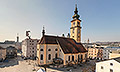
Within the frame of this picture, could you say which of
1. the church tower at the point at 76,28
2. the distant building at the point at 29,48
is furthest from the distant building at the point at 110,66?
the distant building at the point at 29,48

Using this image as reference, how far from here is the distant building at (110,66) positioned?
1582 centimetres

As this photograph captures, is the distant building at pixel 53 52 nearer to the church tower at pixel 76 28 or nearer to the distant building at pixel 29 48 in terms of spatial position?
the church tower at pixel 76 28

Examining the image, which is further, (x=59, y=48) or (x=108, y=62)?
(x=59, y=48)

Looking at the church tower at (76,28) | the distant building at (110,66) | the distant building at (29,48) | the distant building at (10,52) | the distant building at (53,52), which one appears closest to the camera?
the distant building at (110,66)

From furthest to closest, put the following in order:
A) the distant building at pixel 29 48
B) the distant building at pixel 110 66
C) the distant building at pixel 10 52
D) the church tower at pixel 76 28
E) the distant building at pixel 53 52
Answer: the distant building at pixel 10 52 < the distant building at pixel 29 48 < the church tower at pixel 76 28 < the distant building at pixel 53 52 < the distant building at pixel 110 66

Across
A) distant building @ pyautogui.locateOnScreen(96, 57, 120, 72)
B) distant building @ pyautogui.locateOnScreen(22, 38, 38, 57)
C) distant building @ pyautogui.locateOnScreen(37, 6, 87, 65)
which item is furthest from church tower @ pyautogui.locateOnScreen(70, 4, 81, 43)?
distant building @ pyautogui.locateOnScreen(22, 38, 38, 57)

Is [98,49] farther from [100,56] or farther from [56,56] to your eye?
[56,56]

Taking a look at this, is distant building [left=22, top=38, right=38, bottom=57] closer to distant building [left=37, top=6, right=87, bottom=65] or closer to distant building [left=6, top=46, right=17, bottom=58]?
distant building [left=6, top=46, right=17, bottom=58]

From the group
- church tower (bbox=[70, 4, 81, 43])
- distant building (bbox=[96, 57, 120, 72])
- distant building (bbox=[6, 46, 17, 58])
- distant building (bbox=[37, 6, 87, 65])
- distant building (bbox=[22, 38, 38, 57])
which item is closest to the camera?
distant building (bbox=[96, 57, 120, 72])

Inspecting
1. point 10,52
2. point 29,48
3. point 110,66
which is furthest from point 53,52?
point 10,52

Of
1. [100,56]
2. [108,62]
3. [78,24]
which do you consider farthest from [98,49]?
[108,62]

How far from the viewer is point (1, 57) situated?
104 ft

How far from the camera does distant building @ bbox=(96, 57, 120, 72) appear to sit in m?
15.8

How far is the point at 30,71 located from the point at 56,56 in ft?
38.1
